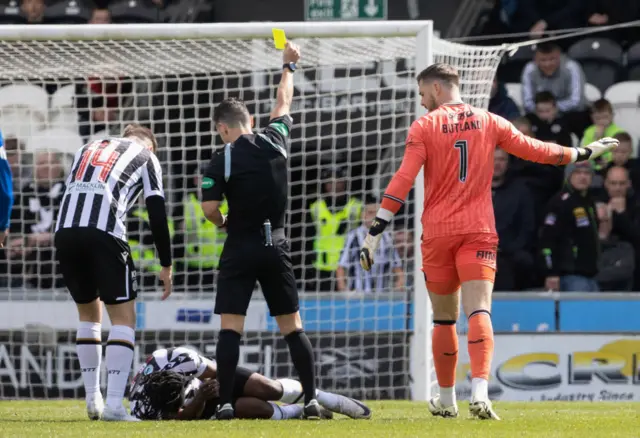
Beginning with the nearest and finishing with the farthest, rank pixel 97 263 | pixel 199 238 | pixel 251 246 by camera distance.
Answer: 1. pixel 251 246
2. pixel 97 263
3. pixel 199 238

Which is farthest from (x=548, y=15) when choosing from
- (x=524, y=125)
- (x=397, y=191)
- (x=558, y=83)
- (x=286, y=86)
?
(x=397, y=191)

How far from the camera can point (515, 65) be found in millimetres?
14766

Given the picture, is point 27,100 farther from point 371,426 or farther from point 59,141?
point 371,426

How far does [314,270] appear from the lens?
12508 mm

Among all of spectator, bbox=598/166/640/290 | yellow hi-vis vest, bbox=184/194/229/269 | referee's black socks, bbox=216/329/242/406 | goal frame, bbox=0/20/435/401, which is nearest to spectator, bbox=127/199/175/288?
yellow hi-vis vest, bbox=184/194/229/269

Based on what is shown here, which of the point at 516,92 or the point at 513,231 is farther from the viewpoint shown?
the point at 516,92

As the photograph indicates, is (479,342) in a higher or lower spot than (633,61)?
lower

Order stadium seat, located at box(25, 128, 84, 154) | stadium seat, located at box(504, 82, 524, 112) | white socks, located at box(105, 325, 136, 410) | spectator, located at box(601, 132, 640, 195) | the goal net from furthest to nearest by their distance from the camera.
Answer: stadium seat, located at box(504, 82, 524, 112)
spectator, located at box(601, 132, 640, 195)
stadium seat, located at box(25, 128, 84, 154)
the goal net
white socks, located at box(105, 325, 136, 410)

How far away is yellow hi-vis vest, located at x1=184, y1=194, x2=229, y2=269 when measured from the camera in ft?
40.7

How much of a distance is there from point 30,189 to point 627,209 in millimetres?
6244

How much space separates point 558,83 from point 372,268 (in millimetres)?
3683

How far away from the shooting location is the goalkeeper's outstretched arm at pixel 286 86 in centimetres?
766

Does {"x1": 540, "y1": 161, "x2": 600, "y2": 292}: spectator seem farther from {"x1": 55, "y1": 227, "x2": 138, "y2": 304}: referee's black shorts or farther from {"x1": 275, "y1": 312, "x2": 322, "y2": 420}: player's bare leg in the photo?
{"x1": 55, "y1": 227, "x2": 138, "y2": 304}: referee's black shorts

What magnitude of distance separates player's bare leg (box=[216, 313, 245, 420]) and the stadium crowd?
3.81m
